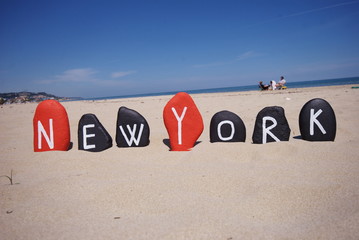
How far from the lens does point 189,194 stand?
174 cm

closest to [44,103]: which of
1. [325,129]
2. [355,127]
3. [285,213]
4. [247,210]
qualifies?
[247,210]

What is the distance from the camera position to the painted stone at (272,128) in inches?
128

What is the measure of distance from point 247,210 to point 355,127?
3.51 meters

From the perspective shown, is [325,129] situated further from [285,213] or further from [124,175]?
[124,175]

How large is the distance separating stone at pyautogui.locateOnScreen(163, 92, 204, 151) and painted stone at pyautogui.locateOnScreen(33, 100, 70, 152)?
157 cm

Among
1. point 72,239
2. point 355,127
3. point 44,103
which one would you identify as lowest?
point 72,239

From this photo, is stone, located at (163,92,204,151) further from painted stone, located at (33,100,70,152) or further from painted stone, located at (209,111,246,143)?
painted stone, located at (33,100,70,152)

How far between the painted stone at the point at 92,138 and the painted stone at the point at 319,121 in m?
2.98

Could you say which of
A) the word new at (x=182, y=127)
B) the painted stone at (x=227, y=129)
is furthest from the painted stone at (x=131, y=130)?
the painted stone at (x=227, y=129)

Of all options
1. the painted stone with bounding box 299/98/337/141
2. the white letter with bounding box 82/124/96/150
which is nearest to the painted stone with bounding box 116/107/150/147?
the white letter with bounding box 82/124/96/150

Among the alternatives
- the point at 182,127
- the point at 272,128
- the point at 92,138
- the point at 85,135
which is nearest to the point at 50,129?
the point at 85,135

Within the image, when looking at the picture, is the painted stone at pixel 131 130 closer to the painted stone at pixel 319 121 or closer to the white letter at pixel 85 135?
the white letter at pixel 85 135

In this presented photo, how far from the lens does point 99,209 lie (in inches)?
61.9

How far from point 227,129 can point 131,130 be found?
1.49 m
